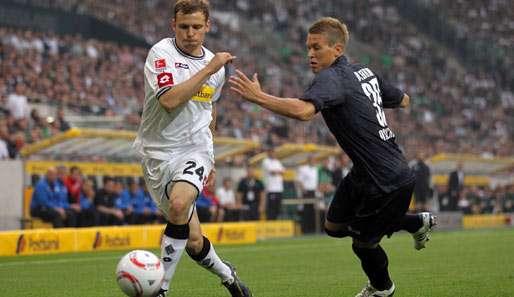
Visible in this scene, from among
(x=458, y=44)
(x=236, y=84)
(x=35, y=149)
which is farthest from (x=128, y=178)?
(x=458, y=44)

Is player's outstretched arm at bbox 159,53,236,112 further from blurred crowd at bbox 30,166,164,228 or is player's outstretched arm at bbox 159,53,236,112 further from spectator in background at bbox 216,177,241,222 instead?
spectator in background at bbox 216,177,241,222

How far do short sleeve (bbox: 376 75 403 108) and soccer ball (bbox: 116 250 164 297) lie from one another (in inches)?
89.3

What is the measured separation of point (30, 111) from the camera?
2338 centimetres

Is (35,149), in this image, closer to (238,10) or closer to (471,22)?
(238,10)

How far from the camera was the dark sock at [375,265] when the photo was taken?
8.12 meters

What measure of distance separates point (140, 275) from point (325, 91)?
6.19 feet

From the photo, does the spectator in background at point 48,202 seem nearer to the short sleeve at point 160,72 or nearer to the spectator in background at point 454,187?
Result: the short sleeve at point 160,72

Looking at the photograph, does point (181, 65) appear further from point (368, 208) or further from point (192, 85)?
point (368, 208)

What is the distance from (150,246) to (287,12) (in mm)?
25404

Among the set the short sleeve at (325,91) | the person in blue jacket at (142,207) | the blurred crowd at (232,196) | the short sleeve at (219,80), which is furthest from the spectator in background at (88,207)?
the short sleeve at (325,91)

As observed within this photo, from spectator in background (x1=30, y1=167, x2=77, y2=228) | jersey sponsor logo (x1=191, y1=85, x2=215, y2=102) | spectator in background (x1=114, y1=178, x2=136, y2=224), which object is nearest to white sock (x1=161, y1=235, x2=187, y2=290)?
jersey sponsor logo (x1=191, y1=85, x2=215, y2=102)

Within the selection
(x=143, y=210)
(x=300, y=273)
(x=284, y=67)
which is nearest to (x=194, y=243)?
(x=300, y=273)

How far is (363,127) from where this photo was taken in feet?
25.1

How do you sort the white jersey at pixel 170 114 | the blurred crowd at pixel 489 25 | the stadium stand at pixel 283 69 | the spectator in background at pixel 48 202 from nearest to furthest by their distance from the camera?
the white jersey at pixel 170 114 < the spectator in background at pixel 48 202 < the stadium stand at pixel 283 69 < the blurred crowd at pixel 489 25
